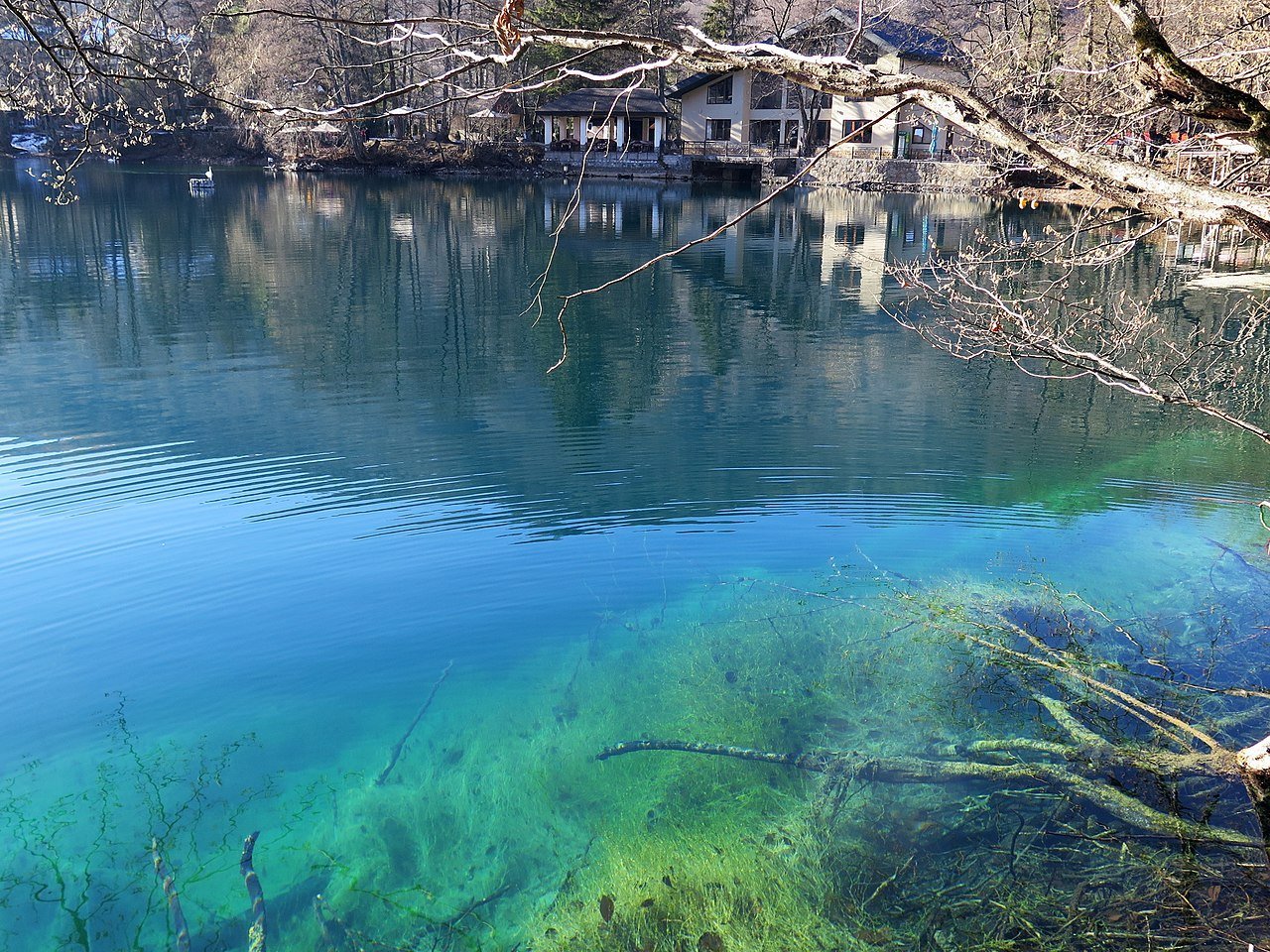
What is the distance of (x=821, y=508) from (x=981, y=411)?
3755 millimetres

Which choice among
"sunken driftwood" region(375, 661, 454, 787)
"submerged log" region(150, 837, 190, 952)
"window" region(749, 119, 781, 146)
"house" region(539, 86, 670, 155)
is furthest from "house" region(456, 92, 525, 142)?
"submerged log" region(150, 837, 190, 952)

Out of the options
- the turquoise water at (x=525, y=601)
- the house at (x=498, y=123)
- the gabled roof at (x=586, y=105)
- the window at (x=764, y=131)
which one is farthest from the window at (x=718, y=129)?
the turquoise water at (x=525, y=601)

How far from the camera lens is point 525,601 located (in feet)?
23.7

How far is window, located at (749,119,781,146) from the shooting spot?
5597cm

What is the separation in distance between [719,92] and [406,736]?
55.3 m

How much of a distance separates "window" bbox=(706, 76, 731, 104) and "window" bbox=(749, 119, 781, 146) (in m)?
2.04

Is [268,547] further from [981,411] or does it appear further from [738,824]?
[981,411]

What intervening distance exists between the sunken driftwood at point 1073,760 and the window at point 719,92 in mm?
54636

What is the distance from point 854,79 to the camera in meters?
2.86

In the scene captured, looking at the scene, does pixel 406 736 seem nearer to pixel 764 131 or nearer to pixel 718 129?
pixel 764 131

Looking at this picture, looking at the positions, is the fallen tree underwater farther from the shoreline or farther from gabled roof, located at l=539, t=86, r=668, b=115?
gabled roof, located at l=539, t=86, r=668, b=115

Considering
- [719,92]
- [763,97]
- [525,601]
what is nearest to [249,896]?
[525,601]

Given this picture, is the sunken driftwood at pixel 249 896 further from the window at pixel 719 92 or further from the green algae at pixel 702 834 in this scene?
the window at pixel 719 92

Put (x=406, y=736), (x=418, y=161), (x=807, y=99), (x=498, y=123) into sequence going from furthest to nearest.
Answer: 1. (x=498, y=123)
2. (x=807, y=99)
3. (x=418, y=161)
4. (x=406, y=736)
